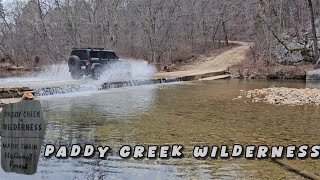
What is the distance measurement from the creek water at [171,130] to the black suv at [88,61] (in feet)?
17.6

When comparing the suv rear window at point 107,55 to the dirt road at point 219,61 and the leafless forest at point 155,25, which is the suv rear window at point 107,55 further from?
the leafless forest at point 155,25

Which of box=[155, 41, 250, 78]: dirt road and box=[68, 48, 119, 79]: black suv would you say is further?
box=[155, 41, 250, 78]: dirt road

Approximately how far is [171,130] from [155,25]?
32.6 meters

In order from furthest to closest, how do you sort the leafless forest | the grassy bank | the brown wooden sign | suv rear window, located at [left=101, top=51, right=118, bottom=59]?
the leafless forest → the grassy bank → suv rear window, located at [left=101, top=51, right=118, bottom=59] → the brown wooden sign

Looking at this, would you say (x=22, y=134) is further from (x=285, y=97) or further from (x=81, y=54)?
(x=81, y=54)

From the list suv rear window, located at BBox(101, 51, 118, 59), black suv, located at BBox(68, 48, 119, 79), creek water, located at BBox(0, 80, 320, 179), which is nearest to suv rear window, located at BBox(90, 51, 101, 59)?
black suv, located at BBox(68, 48, 119, 79)

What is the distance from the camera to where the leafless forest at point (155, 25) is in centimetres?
3784

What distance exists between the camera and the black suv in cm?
2408

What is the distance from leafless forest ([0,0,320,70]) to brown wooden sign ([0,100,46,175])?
31.5 m

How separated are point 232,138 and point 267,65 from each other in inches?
983

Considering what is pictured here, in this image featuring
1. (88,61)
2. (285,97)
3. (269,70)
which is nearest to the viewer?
(285,97)

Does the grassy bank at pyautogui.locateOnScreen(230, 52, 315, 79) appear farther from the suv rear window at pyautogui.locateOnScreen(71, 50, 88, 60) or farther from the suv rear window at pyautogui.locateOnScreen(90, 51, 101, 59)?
the suv rear window at pyautogui.locateOnScreen(71, 50, 88, 60)

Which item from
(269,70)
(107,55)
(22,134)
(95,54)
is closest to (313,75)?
(269,70)

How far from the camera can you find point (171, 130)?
33.4ft
